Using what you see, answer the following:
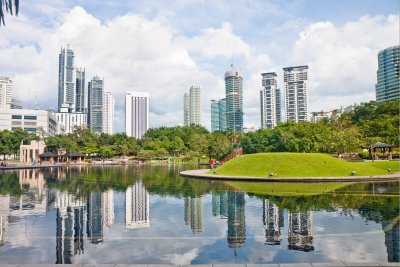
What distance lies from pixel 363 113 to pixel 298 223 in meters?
96.6

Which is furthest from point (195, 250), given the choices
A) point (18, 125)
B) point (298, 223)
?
point (18, 125)

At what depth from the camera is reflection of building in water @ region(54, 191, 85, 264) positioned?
1236 centimetres

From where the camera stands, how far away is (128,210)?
70.2 feet

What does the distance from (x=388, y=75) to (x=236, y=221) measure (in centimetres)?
18569

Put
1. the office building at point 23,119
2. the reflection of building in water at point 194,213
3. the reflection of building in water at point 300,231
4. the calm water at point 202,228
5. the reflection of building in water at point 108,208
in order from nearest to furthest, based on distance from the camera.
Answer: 1. the calm water at point 202,228
2. the reflection of building in water at point 300,231
3. the reflection of building in water at point 194,213
4. the reflection of building in water at point 108,208
5. the office building at point 23,119

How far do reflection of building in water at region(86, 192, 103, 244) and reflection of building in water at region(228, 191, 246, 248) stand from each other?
18.2 feet

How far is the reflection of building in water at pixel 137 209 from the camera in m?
17.6

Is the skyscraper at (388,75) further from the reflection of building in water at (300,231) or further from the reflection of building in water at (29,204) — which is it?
the reflection of building in water at (29,204)

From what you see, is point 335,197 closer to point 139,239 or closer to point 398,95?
point 139,239

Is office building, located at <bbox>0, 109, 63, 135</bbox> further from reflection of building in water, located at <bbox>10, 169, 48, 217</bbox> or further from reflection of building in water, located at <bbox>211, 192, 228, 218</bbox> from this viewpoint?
reflection of building in water, located at <bbox>211, 192, 228, 218</bbox>

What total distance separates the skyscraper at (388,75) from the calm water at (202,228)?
541ft

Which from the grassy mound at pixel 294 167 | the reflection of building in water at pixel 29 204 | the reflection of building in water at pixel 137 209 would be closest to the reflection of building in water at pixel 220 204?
the reflection of building in water at pixel 137 209

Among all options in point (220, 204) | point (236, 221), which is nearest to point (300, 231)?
point (236, 221)

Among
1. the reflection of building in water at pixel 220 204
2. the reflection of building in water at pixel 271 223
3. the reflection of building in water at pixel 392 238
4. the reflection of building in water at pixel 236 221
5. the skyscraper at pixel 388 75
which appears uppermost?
the skyscraper at pixel 388 75
